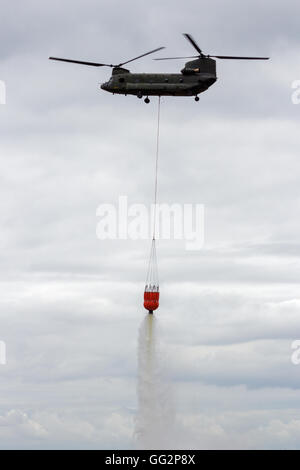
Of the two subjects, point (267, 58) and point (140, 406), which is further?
point (140, 406)

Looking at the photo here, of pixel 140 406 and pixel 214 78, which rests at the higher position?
pixel 214 78

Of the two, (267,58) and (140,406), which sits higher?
(267,58)

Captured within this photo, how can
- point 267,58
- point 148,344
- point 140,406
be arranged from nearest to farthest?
1. point 267,58
2. point 148,344
3. point 140,406

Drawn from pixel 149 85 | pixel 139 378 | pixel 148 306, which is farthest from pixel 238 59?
pixel 139 378
